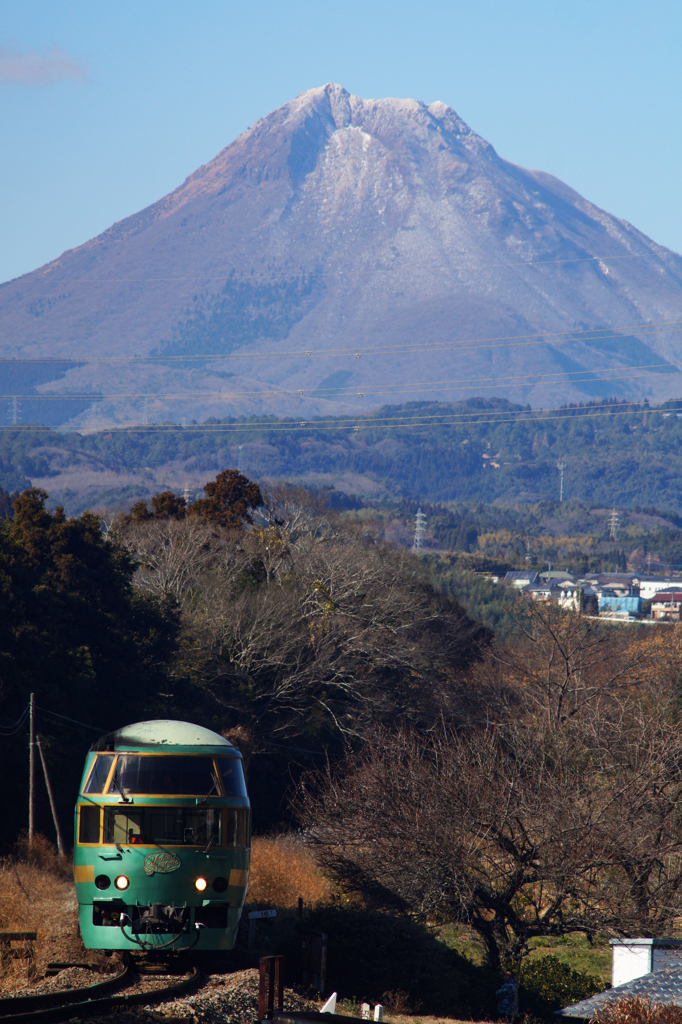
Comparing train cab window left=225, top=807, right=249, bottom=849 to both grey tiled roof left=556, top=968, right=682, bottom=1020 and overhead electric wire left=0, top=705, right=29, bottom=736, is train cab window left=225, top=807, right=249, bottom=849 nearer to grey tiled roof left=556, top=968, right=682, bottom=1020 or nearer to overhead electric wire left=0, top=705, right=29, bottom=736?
grey tiled roof left=556, top=968, right=682, bottom=1020

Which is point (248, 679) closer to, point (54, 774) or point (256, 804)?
point (256, 804)

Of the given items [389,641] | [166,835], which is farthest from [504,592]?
[166,835]

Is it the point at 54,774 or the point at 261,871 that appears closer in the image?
the point at 261,871

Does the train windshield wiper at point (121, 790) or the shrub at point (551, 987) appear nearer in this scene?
the train windshield wiper at point (121, 790)

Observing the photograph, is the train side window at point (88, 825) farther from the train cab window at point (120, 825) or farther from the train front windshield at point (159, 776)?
the train front windshield at point (159, 776)

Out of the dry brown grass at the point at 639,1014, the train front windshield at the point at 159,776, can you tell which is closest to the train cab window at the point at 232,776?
the train front windshield at the point at 159,776
